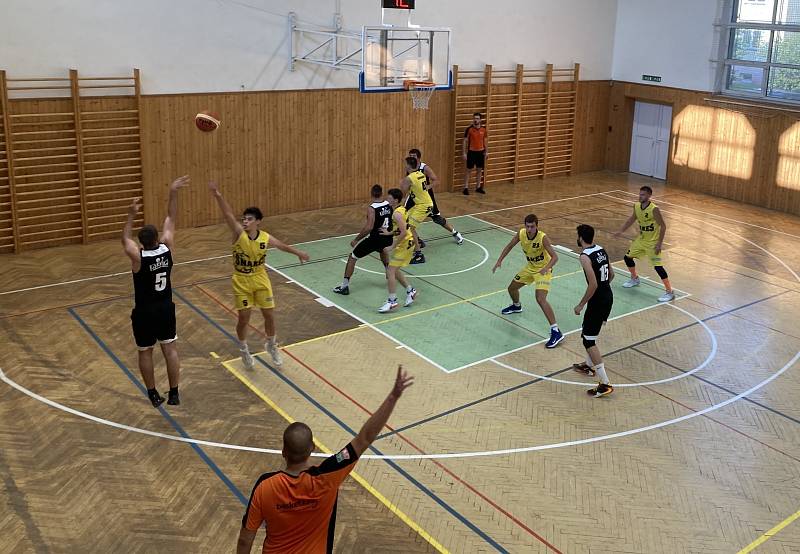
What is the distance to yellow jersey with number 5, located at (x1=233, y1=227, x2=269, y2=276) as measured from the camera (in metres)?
9.63

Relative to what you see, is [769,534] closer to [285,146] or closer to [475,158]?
[285,146]

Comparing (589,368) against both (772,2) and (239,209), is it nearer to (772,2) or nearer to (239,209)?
(239,209)

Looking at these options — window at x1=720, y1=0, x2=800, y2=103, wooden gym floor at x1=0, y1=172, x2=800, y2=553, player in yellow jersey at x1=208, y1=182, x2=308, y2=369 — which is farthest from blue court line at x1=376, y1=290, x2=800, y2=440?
window at x1=720, y1=0, x2=800, y2=103

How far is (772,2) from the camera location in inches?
788

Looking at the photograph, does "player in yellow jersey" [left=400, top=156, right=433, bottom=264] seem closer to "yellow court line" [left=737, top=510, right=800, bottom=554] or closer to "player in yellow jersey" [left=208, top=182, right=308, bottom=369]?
"player in yellow jersey" [left=208, top=182, right=308, bottom=369]

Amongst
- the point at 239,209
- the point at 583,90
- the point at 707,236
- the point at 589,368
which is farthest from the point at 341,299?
the point at 583,90

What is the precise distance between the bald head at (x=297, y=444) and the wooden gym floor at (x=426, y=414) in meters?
3.05

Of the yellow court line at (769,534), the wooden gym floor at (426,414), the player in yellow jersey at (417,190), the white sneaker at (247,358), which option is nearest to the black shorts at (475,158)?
the player in yellow jersey at (417,190)

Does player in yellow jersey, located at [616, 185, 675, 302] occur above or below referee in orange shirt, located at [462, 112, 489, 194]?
below

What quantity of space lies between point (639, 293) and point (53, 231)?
10.8 m

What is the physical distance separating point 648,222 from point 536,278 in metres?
2.82

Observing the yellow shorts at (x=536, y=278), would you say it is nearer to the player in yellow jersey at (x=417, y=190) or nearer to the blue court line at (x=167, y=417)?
the player in yellow jersey at (x=417, y=190)

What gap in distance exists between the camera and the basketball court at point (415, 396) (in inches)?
292

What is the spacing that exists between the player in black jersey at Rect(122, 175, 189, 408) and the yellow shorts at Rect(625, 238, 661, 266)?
8.05 metres
